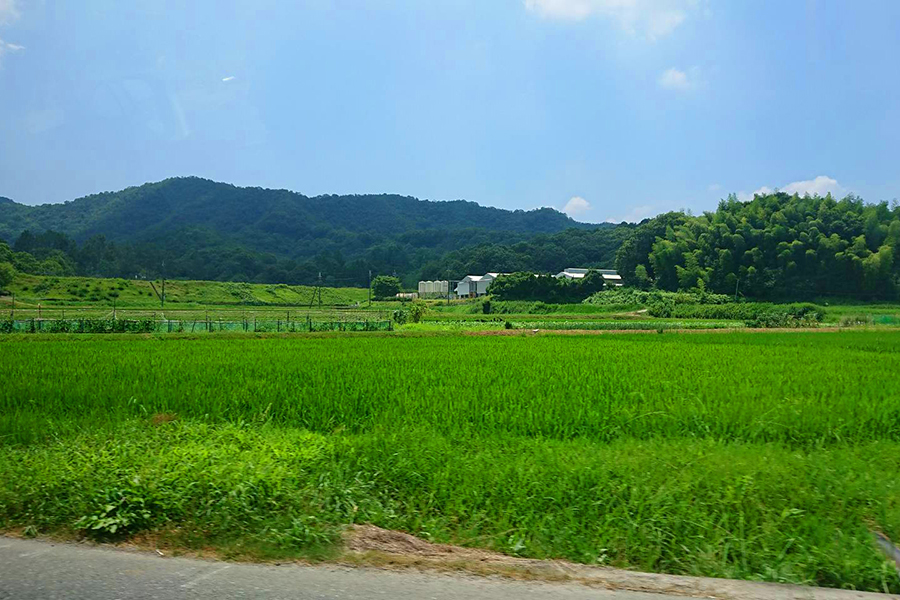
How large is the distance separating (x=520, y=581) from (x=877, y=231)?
78282 millimetres

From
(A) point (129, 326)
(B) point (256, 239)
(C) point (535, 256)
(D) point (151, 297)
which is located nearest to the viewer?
(A) point (129, 326)

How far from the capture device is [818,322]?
1821 inches

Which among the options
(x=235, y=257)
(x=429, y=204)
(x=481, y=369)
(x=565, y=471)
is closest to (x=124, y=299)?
(x=235, y=257)

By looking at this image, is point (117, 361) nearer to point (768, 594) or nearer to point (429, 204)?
point (768, 594)

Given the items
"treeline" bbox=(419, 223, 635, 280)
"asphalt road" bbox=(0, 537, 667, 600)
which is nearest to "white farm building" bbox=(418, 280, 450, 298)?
"treeline" bbox=(419, 223, 635, 280)

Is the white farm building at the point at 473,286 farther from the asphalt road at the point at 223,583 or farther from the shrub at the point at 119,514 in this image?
the asphalt road at the point at 223,583

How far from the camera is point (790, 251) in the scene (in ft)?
219

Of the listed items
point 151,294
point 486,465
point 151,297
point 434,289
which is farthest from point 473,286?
point 486,465

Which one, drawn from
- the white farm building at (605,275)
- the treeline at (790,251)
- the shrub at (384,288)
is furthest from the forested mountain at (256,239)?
the treeline at (790,251)

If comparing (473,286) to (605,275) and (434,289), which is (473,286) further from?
(605,275)

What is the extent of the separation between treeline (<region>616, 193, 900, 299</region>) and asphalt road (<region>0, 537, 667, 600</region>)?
72.3 m

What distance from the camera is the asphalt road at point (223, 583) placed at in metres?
3.36

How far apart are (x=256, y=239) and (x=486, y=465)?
128m

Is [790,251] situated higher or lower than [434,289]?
higher
